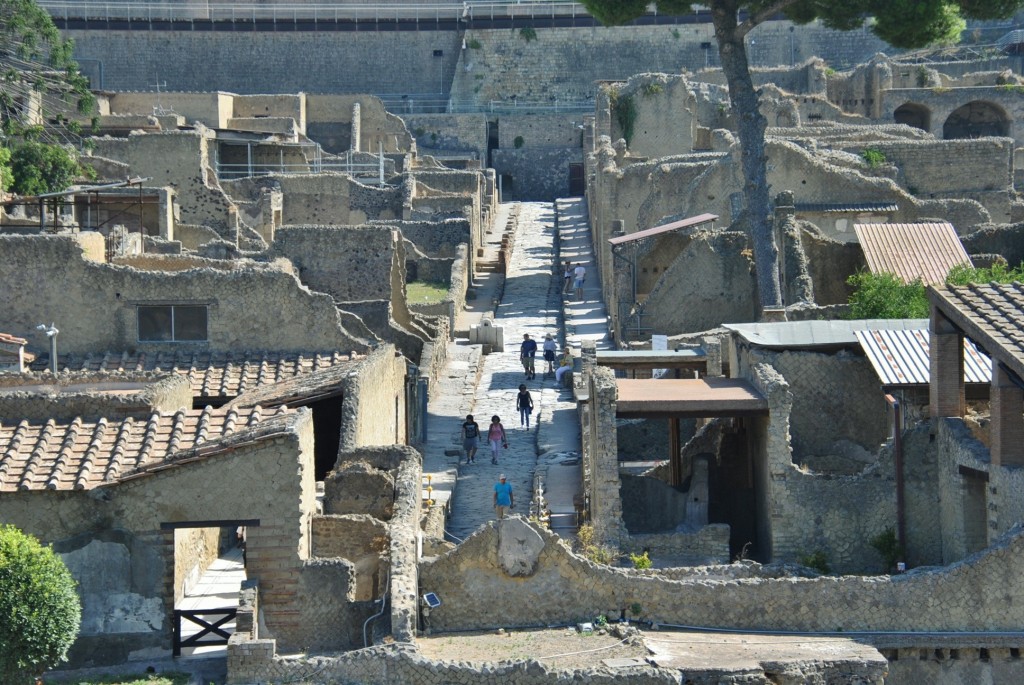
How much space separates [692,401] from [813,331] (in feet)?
8.57

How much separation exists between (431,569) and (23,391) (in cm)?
470

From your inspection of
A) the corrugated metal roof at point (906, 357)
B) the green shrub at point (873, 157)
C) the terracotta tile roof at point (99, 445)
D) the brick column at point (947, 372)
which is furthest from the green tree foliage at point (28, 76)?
the brick column at point (947, 372)

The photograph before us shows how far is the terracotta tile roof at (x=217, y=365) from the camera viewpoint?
945 inches

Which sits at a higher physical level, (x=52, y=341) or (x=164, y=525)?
(x=52, y=341)

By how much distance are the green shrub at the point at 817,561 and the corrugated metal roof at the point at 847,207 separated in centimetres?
1415

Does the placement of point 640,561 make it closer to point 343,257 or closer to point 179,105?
point 343,257

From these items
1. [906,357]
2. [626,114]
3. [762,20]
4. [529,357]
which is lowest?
[906,357]

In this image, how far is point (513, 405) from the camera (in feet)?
98.2

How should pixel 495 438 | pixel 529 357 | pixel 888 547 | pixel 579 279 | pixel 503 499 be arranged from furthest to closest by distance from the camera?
pixel 579 279, pixel 529 357, pixel 495 438, pixel 503 499, pixel 888 547

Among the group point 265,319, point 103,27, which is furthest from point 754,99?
point 103,27

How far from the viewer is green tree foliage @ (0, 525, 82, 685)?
1612cm

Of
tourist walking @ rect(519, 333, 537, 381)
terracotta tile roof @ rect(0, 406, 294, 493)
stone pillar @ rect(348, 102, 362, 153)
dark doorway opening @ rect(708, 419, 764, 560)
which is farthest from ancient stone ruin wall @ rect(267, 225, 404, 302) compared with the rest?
stone pillar @ rect(348, 102, 362, 153)

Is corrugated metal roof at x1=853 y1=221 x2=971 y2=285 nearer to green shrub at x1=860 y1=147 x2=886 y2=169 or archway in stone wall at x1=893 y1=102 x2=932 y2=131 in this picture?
green shrub at x1=860 y1=147 x2=886 y2=169

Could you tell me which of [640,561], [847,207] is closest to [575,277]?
[847,207]
